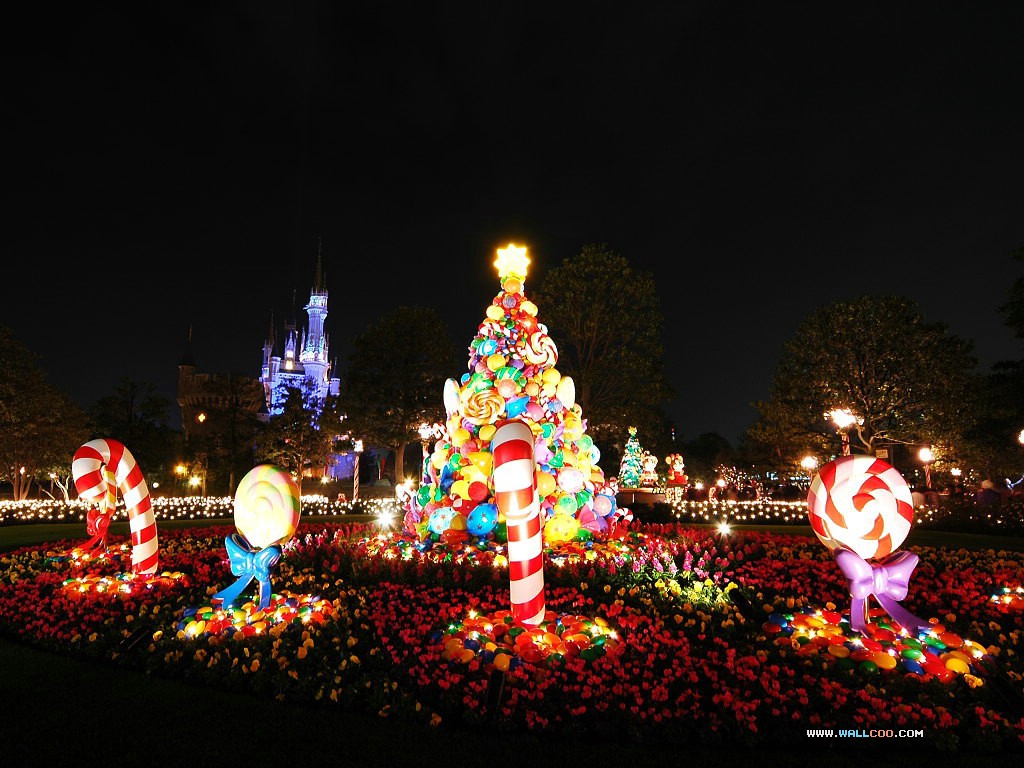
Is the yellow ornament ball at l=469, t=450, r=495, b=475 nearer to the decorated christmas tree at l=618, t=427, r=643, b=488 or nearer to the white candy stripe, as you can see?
the white candy stripe

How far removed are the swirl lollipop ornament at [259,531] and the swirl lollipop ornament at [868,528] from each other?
18.7 feet

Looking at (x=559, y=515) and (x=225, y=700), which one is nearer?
(x=225, y=700)

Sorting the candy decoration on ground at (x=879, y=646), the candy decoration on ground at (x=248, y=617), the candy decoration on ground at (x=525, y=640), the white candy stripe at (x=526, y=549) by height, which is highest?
the white candy stripe at (x=526, y=549)

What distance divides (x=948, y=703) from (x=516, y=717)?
134 inches

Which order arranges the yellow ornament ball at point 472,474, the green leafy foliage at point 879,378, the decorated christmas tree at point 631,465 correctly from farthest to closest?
the decorated christmas tree at point 631,465 → the green leafy foliage at point 879,378 → the yellow ornament ball at point 472,474

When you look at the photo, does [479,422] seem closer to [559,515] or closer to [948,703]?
[559,515]

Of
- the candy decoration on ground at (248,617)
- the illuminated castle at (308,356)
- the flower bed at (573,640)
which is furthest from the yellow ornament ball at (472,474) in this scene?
the illuminated castle at (308,356)

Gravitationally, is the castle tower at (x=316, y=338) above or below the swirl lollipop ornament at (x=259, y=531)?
above

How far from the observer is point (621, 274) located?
23.9 metres

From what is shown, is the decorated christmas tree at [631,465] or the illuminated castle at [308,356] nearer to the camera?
the decorated christmas tree at [631,465]

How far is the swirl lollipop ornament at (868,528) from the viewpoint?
535 centimetres

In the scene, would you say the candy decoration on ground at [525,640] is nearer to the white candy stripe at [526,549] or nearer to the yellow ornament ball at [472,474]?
the white candy stripe at [526,549]

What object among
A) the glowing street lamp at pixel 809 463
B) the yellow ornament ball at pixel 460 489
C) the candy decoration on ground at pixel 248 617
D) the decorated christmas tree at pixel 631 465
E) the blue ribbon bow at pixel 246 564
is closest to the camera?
the candy decoration on ground at pixel 248 617

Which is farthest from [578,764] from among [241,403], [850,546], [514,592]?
[241,403]
